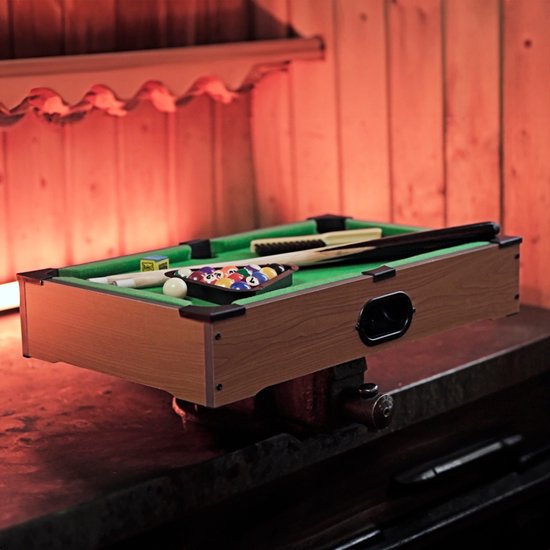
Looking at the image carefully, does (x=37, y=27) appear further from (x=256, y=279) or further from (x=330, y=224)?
(x=256, y=279)

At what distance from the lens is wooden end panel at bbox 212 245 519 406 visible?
209 cm

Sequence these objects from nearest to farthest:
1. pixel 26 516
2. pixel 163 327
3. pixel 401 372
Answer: pixel 26 516, pixel 163 327, pixel 401 372

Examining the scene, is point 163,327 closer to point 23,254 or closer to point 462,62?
point 23,254

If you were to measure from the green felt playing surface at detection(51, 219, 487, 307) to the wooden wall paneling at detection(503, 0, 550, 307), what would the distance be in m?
0.53

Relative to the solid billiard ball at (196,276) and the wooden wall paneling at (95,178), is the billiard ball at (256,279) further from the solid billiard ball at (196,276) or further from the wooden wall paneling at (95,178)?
the wooden wall paneling at (95,178)

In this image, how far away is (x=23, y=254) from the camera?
3.41m

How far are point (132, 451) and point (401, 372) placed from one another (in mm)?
803

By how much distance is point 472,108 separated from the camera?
336cm

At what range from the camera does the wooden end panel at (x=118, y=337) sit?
2096mm

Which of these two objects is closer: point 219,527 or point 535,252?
point 219,527

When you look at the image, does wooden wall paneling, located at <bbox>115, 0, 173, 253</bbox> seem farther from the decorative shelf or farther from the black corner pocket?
the black corner pocket

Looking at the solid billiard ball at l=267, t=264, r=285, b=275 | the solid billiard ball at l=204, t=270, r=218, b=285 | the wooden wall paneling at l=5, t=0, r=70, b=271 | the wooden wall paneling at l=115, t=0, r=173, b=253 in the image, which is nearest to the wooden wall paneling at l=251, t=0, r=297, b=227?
the wooden wall paneling at l=115, t=0, r=173, b=253

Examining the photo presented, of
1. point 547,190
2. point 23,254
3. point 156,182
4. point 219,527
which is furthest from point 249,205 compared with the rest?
point 219,527

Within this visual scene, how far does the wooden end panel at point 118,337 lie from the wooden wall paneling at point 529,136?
4.94ft
